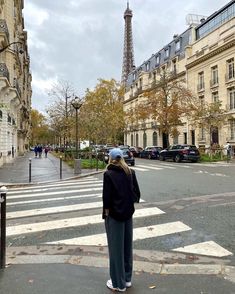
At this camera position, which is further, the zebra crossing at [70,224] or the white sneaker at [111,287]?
the zebra crossing at [70,224]

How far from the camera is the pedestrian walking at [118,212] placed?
403 centimetres

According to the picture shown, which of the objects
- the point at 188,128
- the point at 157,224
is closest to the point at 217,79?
the point at 188,128

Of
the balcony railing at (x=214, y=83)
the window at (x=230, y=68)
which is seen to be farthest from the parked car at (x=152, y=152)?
the window at (x=230, y=68)

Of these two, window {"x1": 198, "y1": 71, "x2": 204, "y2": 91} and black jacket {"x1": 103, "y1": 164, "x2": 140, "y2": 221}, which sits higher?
window {"x1": 198, "y1": 71, "x2": 204, "y2": 91}

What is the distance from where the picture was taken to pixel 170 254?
557 centimetres

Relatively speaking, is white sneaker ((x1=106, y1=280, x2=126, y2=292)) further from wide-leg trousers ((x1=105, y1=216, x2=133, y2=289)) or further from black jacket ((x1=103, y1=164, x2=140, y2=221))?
Result: black jacket ((x1=103, y1=164, x2=140, y2=221))

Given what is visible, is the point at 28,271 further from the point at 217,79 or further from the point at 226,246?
the point at 217,79

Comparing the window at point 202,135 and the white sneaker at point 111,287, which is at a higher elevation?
the window at point 202,135

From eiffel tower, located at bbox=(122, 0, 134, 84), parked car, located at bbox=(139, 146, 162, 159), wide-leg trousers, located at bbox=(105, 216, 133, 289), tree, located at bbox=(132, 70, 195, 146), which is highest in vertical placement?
eiffel tower, located at bbox=(122, 0, 134, 84)

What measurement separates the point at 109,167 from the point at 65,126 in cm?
3399

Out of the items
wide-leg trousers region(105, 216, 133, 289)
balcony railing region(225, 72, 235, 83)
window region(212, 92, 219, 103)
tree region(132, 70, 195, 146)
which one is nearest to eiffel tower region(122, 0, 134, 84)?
window region(212, 92, 219, 103)

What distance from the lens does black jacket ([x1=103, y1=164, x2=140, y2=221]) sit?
158 inches

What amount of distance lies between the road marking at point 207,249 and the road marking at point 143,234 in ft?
2.83

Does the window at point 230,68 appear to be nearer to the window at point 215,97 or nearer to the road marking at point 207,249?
the window at point 215,97
